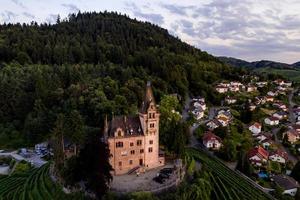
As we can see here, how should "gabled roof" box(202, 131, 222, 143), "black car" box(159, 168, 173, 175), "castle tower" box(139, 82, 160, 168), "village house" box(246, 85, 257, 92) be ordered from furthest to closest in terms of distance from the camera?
"village house" box(246, 85, 257, 92)
"gabled roof" box(202, 131, 222, 143)
"castle tower" box(139, 82, 160, 168)
"black car" box(159, 168, 173, 175)

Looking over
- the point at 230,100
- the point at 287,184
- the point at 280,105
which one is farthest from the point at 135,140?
the point at 280,105

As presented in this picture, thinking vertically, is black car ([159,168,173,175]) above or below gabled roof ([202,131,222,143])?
above

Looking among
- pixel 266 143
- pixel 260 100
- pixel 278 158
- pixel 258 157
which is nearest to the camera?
pixel 258 157

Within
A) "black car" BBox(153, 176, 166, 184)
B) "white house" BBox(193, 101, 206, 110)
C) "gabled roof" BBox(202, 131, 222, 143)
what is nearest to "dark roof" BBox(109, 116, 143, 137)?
"black car" BBox(153, 176, 166, 184)

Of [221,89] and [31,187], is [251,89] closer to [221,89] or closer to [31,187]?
[221,89]

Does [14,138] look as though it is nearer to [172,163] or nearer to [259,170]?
[172,163]

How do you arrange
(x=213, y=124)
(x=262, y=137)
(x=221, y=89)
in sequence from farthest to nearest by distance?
(x=221, y=89)
(x=213, y=124)
(x=262, y=137)

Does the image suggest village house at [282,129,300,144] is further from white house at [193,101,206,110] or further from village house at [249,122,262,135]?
white house at [193,101,206,110]
